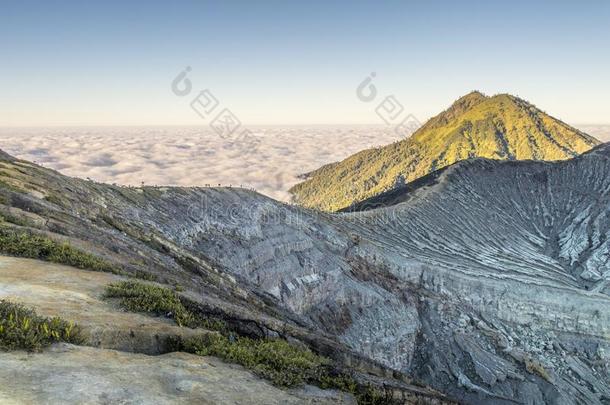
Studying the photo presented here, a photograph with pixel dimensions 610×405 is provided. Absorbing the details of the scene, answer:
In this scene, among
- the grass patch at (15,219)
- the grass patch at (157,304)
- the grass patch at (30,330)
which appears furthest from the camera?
the grass patch at (15,219)

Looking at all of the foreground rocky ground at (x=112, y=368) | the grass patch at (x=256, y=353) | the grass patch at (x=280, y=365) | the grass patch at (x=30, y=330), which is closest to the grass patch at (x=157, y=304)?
the grass patch at (x=256, y=353)

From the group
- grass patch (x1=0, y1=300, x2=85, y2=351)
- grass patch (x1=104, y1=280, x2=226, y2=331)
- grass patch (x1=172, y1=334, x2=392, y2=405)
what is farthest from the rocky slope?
grass patch (x1=0, y1=300, x2=85, y2=351)

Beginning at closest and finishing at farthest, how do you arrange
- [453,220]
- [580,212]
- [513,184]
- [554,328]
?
[554,328] < [453,220] < [580,212] < [513,184]

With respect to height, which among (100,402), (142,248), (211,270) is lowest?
(211,270)

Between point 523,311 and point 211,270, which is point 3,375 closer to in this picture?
point 211,270

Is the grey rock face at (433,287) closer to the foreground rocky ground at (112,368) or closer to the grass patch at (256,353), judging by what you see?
the grass patch at (256,353)

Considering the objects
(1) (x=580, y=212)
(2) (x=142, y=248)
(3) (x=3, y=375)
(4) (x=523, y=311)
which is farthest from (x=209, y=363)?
(1) (x=580, y=212)

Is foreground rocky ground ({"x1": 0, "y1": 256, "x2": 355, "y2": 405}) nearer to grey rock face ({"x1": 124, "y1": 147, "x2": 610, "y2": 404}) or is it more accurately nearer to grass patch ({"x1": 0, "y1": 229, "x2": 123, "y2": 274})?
grass patch ({"x1": 0, "y1": 229, "x2": 123, "y2": 274})
